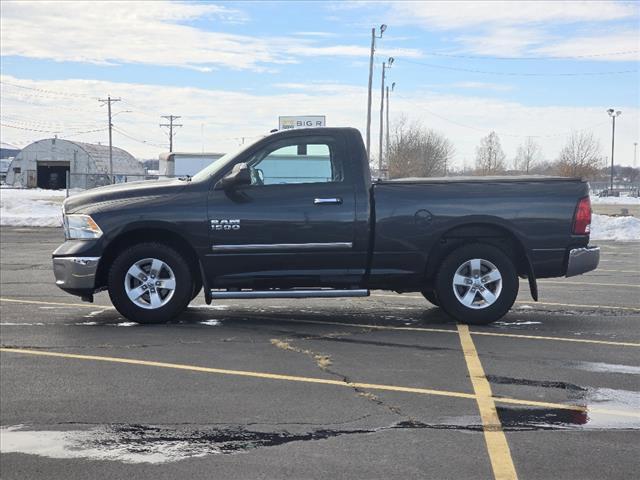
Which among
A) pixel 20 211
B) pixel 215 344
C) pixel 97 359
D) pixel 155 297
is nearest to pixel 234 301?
pixel 155 297

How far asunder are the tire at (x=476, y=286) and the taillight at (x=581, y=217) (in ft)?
2.56

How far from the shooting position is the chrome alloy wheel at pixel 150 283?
8.52m

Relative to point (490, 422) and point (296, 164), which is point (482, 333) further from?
point (490, 422)

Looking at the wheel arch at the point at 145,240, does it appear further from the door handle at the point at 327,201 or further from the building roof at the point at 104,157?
the building roof at the point at 104,157

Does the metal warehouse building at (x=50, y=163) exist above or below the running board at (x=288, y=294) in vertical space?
above

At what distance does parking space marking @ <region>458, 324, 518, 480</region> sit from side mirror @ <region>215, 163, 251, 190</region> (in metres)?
2.74

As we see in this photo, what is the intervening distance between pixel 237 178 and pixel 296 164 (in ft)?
2.42

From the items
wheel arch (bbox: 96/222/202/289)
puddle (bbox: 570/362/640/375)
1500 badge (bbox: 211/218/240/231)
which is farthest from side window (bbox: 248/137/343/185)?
puddle (bbox: 570/362/640/375)

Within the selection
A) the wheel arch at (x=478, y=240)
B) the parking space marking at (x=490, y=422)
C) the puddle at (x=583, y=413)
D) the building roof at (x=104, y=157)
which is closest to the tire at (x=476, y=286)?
the wheel arch at (x=478, y=240)

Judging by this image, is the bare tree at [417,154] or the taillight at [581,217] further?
the bare tree at [417,154]

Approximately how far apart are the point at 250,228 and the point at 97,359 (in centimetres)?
222

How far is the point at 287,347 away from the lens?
7.45 metres

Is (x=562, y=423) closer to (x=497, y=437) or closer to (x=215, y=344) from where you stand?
(x=497, y=437)

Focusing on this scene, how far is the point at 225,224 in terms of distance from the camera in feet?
27.8
